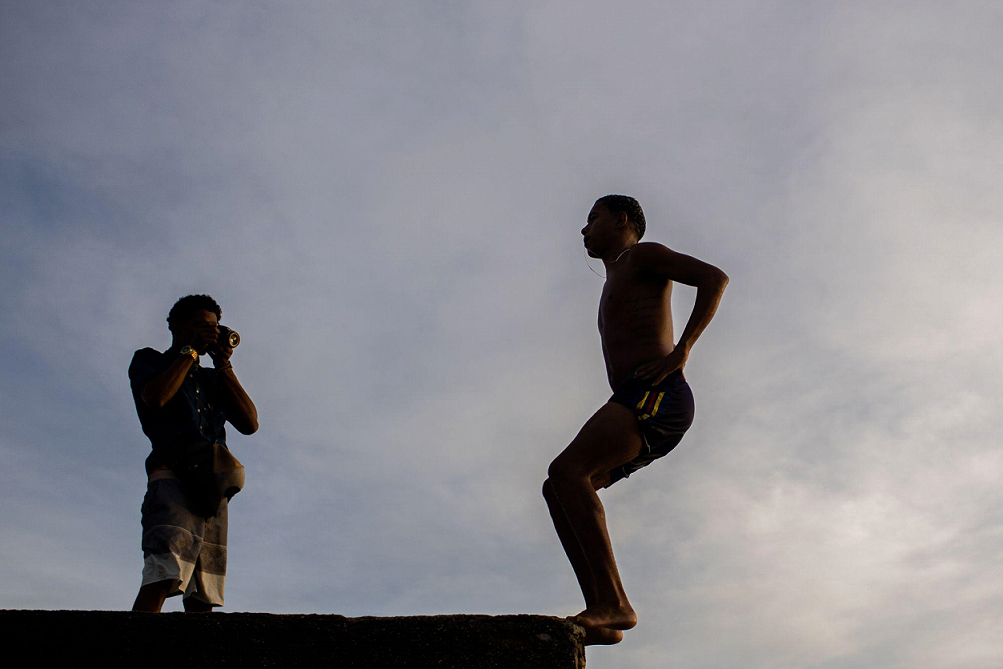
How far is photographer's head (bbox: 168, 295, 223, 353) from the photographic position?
15.8ft

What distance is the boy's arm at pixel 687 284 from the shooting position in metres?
4.30

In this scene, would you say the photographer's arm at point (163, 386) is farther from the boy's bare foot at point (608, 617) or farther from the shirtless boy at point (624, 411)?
the boy's bare foot at point (608, 617)

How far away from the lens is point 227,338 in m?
4.92

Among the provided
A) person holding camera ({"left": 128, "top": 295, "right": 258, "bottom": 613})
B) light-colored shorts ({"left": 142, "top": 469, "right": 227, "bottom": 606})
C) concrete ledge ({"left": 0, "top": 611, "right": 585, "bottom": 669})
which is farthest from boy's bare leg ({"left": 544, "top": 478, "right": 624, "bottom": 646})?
light-colored shorts ({"left": 142, "top": 469, "right": 227, "bottom": 606})

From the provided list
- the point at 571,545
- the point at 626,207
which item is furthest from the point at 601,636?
the point at 626,207

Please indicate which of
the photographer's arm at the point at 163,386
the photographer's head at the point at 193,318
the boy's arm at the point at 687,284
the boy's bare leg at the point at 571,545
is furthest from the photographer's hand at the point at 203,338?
the boy's arm at the point at 687,284

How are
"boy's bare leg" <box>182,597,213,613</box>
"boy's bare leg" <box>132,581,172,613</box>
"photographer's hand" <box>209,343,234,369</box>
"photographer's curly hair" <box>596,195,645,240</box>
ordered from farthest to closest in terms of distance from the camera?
"photographer's curly hair" <box>596,195,645,240</box> → "photographer's hand" <box>209,343,234,369</box> → "boy's bare leg" <box>182,597,213,613</box> → "boy's bare leg" <box>132,581,172,613</box>

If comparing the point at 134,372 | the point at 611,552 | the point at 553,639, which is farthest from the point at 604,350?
the point at 134,372

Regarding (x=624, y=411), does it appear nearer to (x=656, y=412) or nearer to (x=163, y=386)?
(x=656, y=412)

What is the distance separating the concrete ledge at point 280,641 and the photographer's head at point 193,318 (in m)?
1.82

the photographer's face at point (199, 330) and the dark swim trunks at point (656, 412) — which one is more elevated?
the photographer's face at point (199, 330)

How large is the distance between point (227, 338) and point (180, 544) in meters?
1.18

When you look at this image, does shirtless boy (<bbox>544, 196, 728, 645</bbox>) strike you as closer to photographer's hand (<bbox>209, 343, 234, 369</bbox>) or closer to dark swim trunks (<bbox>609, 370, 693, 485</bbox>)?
dark swim trunks (<bbox>609, 370, 693, 485</bbox>)

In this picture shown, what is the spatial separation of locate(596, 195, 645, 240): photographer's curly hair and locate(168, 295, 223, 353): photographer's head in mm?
2189
